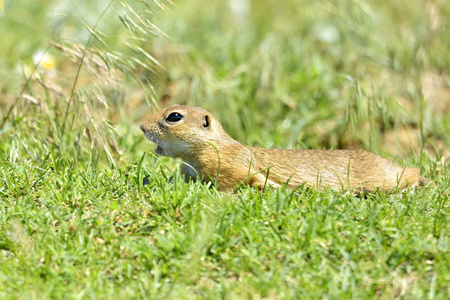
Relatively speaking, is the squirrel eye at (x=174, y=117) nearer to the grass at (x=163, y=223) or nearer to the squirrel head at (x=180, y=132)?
the squirrel head at (x=180, y=132)

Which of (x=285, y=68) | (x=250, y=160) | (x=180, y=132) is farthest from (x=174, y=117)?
(x=285, y=68)

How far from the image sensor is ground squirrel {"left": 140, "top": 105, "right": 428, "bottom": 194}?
4422 millimetres

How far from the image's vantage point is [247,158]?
4.45 meters

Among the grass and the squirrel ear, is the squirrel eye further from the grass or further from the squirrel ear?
the grass

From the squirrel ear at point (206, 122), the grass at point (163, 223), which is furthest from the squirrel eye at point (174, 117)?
the grass at point (163, 223)

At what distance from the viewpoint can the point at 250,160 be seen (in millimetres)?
4465

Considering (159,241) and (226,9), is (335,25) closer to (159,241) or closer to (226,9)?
(226,9)

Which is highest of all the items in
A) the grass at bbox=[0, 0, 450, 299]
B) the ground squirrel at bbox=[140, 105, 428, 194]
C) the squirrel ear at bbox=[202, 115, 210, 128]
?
the squirrel ear at bbox=[202, 115, 210, 128]

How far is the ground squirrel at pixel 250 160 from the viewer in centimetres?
442

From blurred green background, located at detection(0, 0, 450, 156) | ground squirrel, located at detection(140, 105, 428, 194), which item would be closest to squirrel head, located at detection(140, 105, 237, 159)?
ground squirrel, located at detection(140, 105, 428, 194)

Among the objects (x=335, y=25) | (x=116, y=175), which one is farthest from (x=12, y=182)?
(x=335, y=25)

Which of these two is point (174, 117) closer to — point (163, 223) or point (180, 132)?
point (180, 132)

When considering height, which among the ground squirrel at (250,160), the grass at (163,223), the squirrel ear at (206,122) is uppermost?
the squirrel ear at (206,122)

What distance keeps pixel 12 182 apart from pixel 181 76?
4.13 m
